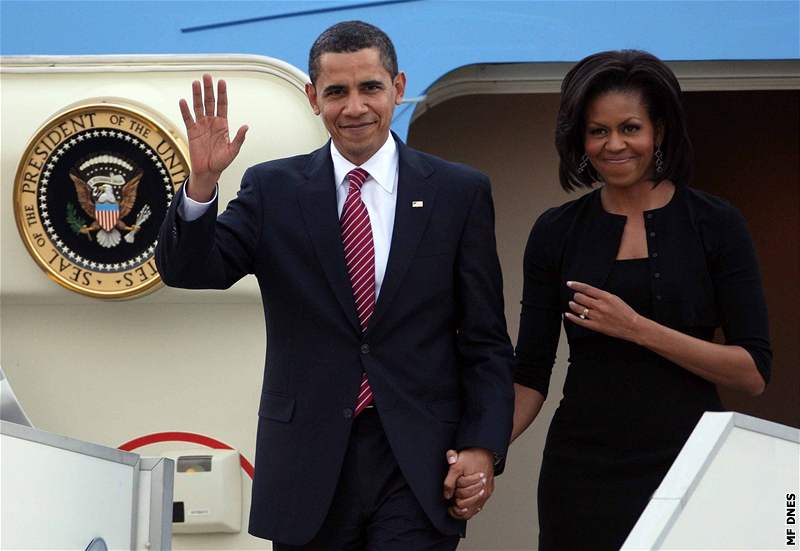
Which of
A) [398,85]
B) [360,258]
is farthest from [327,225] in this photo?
[398,85]

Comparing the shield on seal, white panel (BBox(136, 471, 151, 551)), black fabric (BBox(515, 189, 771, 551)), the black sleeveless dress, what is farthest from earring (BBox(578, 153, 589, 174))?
the shield on seal

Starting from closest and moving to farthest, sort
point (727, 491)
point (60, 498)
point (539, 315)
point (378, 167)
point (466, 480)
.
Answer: point (727, 491), point (60, 498), point (466, 480), point (378, 167), point (539, 315)

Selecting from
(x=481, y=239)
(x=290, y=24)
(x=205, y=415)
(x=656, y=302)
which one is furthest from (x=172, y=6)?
(x=656, y=302)

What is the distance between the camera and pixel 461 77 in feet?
11.5

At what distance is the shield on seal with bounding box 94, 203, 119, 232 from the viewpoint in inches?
131

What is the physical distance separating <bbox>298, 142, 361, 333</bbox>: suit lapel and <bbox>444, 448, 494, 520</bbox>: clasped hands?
0.31 metres

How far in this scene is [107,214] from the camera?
3.32 m

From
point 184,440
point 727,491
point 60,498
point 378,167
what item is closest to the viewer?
point 727,491

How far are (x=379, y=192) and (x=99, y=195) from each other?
107cm

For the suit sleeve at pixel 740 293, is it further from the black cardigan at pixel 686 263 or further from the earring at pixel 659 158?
the earring at pixel 659 158

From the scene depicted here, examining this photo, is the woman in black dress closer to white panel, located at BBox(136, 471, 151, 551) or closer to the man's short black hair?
the man's short black hair

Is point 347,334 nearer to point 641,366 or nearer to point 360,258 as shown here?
point 360,258

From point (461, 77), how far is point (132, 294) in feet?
3.45

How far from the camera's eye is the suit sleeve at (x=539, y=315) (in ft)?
9.16
